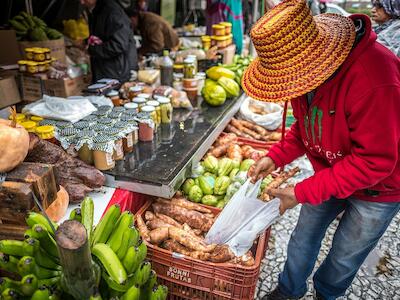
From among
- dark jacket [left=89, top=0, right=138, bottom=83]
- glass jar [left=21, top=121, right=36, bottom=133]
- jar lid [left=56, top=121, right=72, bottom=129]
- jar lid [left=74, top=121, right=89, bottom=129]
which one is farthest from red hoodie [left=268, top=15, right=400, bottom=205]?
dark jacket [left=89, top=0, right=138, bottom=83]

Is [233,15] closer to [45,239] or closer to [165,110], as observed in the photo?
[165,110]

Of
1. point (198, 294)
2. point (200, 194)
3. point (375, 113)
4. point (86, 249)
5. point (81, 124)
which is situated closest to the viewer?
point (86, 249)

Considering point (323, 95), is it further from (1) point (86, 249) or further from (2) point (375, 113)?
(1) point (86, 249)

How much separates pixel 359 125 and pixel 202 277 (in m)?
1.21

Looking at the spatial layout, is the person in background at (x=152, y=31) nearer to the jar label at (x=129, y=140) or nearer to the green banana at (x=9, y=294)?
the jar label at (x=129, y=140)

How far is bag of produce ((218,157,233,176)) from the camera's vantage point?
9.81ft

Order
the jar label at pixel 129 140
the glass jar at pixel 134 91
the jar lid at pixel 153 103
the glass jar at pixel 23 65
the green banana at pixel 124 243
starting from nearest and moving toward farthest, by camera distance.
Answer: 1. the green banana at pixel 124 243
2. the jar label at pixel 129 140
3. the jar lid at pixel 153 103
4. the glass jar at pixel 134 91
5. the glass jar at pixel 23 65

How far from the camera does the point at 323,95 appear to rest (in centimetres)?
160

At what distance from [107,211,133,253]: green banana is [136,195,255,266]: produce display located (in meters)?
0.66

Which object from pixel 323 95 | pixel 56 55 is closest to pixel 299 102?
pixel 323 95

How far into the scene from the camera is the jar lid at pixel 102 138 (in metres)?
2.21

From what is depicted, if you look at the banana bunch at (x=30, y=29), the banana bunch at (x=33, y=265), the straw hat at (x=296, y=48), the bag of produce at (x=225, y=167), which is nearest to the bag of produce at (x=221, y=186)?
the bag of produce at (x=225, y=167)

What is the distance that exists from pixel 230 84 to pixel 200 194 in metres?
1.69

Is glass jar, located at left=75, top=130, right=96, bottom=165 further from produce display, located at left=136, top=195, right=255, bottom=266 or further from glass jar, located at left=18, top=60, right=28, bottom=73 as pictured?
glass jar, located at left=18, top=60, right=28, bottom=73
